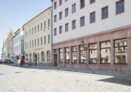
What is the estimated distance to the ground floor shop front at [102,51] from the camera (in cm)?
2041

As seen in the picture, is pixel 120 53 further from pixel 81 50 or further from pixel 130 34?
pixel 81 50

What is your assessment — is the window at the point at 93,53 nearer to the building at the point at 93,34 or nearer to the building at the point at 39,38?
the building at the point at 93,34

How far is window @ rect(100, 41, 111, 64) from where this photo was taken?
75.6 ft

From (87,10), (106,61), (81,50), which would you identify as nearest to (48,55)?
(81,50)

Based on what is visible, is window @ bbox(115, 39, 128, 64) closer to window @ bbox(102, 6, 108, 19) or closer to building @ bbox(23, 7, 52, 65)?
window @ bbox(102, 6, 108, 19)

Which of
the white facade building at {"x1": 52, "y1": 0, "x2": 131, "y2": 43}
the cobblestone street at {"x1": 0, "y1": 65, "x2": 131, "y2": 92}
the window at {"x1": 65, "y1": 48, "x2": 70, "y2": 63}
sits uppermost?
the white facade building at {"x1": 52, "y1": 0, "x2": 131, "y2": 43}

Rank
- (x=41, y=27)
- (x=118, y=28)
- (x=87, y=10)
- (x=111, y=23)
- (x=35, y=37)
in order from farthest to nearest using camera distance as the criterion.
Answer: (x=35, y=37) → (x=41, y=27) → (x=87, y=10) → (x=111, y=23) → (x=118, y=28)

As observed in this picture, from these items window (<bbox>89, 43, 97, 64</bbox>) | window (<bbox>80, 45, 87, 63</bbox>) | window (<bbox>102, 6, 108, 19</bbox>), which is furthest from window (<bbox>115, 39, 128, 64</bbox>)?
window (<bbox>80, 45, 87, 63</bbox>)

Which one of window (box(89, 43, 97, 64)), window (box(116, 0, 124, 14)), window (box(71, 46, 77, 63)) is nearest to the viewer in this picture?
window (box(116, 0, 124, 14))

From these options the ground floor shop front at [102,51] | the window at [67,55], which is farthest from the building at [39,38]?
the ground floor shop front at [102,51]

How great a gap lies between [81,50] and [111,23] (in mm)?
8053

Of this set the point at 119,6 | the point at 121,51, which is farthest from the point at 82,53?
the point at 119,6

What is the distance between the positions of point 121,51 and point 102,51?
3.56m

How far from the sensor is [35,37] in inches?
2013
